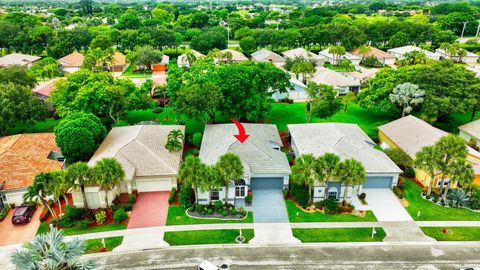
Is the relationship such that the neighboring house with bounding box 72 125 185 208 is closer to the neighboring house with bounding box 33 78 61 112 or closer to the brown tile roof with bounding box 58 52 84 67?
the neighboring house with bounding box 33 78 61 112

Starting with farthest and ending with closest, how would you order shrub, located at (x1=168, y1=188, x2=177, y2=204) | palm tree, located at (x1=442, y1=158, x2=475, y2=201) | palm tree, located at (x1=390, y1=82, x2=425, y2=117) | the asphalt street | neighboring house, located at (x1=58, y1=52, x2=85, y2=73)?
neighboring house, located at (x1=58, y1=52, x2=85, y2=73) → palm tree, located at (x1=390, y1=82, x2=425, y2=117) → shrub, located at (x1=168, y1=188, x2=177, y2=204) → palm tree, located at (x1=442, y1=158, x2=475, y2=201) → the asphalt street

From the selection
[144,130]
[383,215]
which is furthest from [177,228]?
[383,215]

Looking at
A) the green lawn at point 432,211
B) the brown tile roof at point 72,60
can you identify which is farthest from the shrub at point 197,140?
the brown tile roof at point 72,60

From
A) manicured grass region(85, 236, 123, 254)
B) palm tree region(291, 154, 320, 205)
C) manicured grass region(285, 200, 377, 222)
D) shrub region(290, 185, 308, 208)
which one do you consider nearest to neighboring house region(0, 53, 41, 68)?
manicured grass region(85, 236, 123, 254)

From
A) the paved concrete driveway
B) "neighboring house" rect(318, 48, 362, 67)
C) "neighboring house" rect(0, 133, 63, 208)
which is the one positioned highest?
"neighboring house" rect(0, 133, 63, 208)

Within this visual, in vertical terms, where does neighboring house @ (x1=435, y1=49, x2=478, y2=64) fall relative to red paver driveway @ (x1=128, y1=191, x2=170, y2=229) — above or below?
above

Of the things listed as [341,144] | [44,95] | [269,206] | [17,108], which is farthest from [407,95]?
[44,95]
